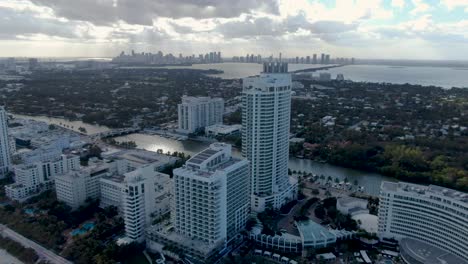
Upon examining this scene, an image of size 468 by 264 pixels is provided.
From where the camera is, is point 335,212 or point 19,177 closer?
point 335,212

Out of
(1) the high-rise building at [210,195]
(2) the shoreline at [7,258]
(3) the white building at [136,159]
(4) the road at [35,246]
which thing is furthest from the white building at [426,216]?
(2) the shoreline at [7,258]

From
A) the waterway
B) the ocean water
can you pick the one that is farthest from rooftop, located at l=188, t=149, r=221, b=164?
the ocean water

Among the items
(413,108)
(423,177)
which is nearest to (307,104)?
(413,108)

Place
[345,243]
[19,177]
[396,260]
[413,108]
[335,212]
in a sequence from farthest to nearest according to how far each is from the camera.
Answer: [413,108] → [19,177] → [335,212] → [345,243] → [396,260]

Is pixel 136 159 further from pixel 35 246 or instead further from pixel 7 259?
pixel 7 259

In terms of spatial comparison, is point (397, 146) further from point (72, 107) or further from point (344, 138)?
point (72, 107)

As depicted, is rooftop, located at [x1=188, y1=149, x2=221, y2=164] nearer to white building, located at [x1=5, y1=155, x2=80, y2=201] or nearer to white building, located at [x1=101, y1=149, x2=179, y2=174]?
white building, located at [x1=101, y1=149, x2=179, y2=174]

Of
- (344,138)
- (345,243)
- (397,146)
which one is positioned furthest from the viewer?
(344,138)
